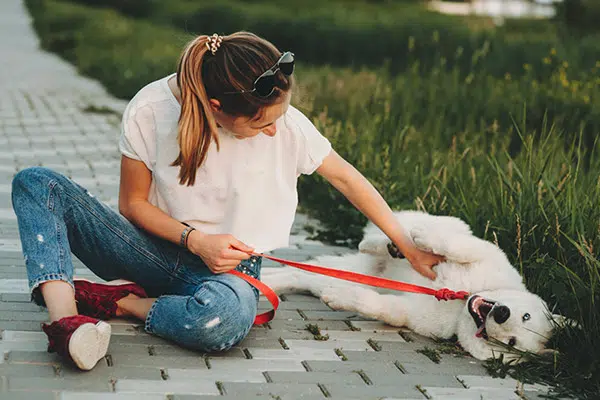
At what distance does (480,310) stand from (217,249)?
1104 millimetres

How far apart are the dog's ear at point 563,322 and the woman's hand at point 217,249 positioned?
127 cm

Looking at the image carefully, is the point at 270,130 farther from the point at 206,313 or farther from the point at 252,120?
the point at 206,313

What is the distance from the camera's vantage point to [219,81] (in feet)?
11.4

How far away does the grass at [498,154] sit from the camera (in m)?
3.99

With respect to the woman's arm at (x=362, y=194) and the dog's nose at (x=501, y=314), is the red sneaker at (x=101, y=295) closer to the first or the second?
the woman's arm at (x=362, y=194)

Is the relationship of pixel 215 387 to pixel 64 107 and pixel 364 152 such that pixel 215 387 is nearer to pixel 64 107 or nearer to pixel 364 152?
pixel 364 152

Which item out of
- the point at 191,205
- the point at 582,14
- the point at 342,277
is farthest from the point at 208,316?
the point at 582,14

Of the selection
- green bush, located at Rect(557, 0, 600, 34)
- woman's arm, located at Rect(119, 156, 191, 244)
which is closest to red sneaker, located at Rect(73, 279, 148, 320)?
woman's arm, located at Rect(119, 156, 191, 244)

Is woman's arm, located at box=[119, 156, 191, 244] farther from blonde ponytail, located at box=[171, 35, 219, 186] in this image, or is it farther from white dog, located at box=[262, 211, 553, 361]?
white dog, located at box=[262, 211, 553, 361]

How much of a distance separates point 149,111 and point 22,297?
1140 mm

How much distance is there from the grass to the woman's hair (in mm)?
269

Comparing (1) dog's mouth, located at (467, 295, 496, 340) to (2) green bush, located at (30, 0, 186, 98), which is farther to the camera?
(2) green bush, located at (30, 0, 186, 98)

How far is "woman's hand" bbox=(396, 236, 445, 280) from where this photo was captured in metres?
4.08

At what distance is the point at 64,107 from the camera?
11203mm
